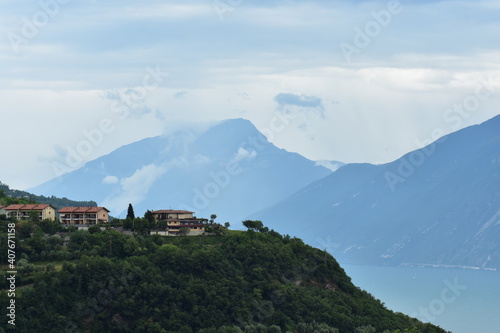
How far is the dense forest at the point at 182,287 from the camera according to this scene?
6812cm

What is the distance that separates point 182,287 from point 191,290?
4.23 ft

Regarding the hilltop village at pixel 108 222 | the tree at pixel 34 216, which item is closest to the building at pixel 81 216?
the hilltop village at pixel 108 222

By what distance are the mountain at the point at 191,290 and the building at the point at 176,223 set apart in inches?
105

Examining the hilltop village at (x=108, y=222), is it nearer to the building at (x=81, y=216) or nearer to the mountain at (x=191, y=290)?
the building at (x=81, y=216)

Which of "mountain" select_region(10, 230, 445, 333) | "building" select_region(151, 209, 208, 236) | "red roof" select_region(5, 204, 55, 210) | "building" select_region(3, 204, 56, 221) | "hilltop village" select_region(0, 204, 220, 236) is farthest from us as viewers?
"red roof" select_region(5, 204, 55, 210)

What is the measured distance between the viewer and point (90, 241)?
257 feet

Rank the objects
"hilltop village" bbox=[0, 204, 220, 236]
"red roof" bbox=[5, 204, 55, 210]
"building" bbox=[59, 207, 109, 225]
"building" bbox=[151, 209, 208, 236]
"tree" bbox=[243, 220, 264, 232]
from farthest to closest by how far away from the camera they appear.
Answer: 1. "tree" bbox=[243, 220, 264, 232]
2. "building" bbox=[59, 207, 109, 225]
3. "red roof" bbox=[5, 204, 55, 210]
4. "building" bbox=[151, 209, 208, 236]
5. "hilltop village" bbox=[0, 204, 220, 236]

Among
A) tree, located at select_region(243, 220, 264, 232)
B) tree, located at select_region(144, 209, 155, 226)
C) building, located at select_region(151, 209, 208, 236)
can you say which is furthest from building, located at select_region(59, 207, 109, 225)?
tree, located at select_region(243, 220, 264, 232)

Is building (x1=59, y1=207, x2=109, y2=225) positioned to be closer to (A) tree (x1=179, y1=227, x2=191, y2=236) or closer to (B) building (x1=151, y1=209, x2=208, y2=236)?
(B) building (x1=151, y1=209, x2=208, y2=236)

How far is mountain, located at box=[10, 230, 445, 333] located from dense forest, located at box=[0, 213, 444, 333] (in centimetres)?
10

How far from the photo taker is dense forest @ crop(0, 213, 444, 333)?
68125 millimetres

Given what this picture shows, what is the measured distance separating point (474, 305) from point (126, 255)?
461 feet

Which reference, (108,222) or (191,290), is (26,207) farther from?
(191,290)

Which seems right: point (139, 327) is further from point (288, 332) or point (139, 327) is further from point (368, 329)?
point (368, 329)
